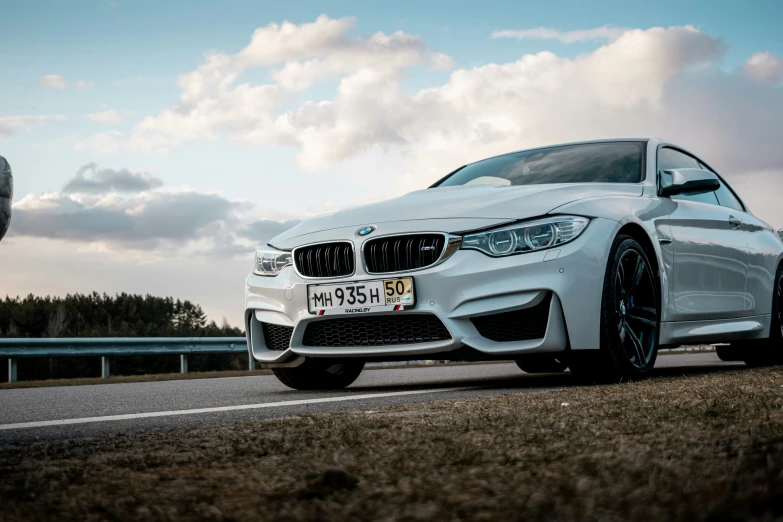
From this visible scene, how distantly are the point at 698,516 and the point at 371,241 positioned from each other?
4.03 m

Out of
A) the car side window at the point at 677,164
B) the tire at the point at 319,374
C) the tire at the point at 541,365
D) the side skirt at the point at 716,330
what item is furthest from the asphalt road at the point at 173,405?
the car side window at the point at 677,164

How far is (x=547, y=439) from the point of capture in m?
2.12

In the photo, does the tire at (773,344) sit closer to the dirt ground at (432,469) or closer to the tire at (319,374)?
the tire at (319,374)

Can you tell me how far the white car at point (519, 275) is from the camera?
479cm

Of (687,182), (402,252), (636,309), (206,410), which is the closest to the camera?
(206,410)

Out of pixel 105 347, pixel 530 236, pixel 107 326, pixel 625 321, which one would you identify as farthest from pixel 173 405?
pixel 107 326

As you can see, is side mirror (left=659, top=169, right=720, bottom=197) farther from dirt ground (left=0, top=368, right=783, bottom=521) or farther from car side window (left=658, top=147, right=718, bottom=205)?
dirt ground (left=0, top=368, right=783, bottom=521)

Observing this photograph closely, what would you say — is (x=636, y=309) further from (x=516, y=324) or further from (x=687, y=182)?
(x=687, y=182)

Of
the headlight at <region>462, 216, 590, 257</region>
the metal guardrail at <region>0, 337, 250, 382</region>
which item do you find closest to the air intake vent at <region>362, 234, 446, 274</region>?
the headlight at <region>462, 216, 590, 257</region>

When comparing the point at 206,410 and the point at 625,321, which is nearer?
the point at 206,410

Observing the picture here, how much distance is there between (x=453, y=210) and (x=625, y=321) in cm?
115

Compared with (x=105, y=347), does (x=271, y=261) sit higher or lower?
higher

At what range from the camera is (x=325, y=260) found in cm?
532

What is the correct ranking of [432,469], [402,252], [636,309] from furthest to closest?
[636,309]
[402,252]
[432,469]
